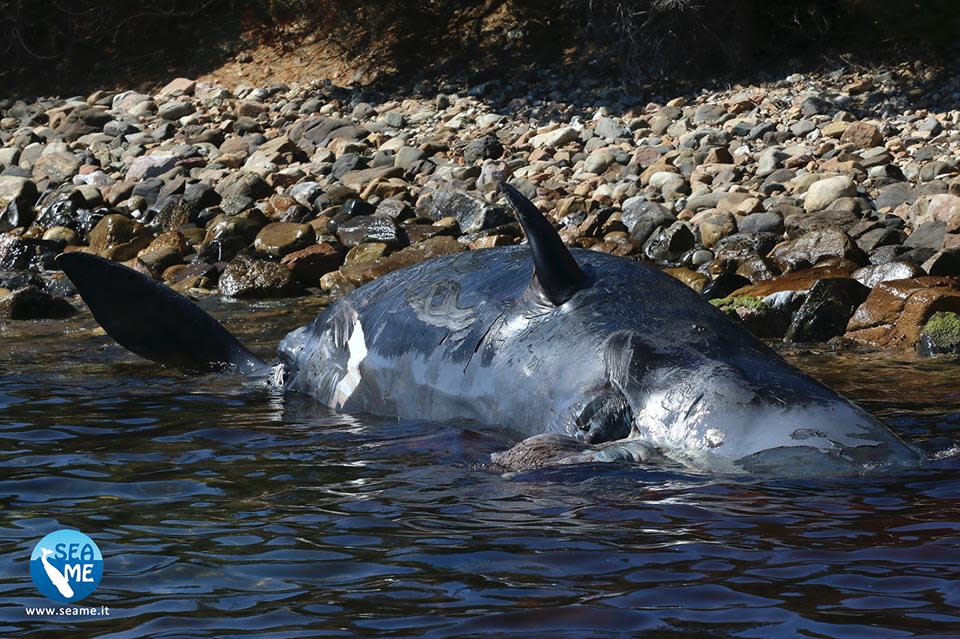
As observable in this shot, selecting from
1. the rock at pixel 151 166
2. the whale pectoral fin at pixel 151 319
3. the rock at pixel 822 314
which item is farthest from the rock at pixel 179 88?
the whale pectoral fin at pixel 151 319

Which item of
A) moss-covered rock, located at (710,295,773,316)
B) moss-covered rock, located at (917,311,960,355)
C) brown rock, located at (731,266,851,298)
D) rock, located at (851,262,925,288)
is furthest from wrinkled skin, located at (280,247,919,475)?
rock, located at (851,262,925,288)

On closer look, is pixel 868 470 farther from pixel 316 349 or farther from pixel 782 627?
pixel 316 349

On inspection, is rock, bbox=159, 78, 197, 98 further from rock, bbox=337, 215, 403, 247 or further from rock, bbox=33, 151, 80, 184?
rock, bbox=337, 215, 403, 247

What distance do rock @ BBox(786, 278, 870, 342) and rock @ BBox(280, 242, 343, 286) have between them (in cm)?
554

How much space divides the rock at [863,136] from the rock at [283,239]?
6.24 metres

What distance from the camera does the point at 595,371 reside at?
5.34 meters

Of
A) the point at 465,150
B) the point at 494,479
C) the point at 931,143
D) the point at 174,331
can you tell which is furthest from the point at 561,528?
the point at 465,150

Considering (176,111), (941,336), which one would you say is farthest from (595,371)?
(176,111)

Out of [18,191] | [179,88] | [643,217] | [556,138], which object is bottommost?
[643,217]

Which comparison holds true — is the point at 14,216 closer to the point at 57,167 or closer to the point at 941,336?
the point at 57,167

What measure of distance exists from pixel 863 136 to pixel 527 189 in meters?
3.89

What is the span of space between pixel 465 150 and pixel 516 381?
1166 cm

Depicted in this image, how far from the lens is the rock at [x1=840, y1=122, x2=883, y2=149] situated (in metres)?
14.8

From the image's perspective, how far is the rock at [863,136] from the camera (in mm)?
14828
